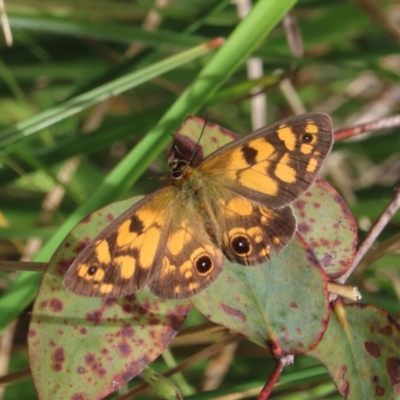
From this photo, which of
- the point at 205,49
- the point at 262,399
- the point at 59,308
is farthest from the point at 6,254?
the point at 262,399

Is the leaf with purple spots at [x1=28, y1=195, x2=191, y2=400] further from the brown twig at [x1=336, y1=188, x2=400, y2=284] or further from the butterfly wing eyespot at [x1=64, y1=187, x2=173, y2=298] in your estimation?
the brown twig at [x1=336, y1=188, x2=400, y2=284]

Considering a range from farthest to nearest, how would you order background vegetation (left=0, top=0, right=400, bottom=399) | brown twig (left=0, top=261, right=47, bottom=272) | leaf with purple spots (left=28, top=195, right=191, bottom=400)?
background vegetation (left=0, top=0, right=400, bottom=399), brown twig (left=0, top=261, right=47, bottom=272), leaf with purple spots (left=28, top=195, right=191, bottom=400)

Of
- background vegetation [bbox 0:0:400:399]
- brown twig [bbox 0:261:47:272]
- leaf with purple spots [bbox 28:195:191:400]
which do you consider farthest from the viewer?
background vegetation [bbox 0:0:400:399]

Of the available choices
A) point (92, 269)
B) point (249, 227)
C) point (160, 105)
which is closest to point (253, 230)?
point (249, 227)

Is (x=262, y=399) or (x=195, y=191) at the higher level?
(x=195, y=191)

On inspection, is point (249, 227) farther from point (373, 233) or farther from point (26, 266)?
point (26, 266)

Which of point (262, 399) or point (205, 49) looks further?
point (205, 49)

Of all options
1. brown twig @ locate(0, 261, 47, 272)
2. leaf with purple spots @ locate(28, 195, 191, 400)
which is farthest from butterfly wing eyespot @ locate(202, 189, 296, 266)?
brown twig @ locate(0, 261, 47, 272)

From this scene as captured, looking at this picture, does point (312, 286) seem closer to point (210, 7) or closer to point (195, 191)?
point (195, 191)
